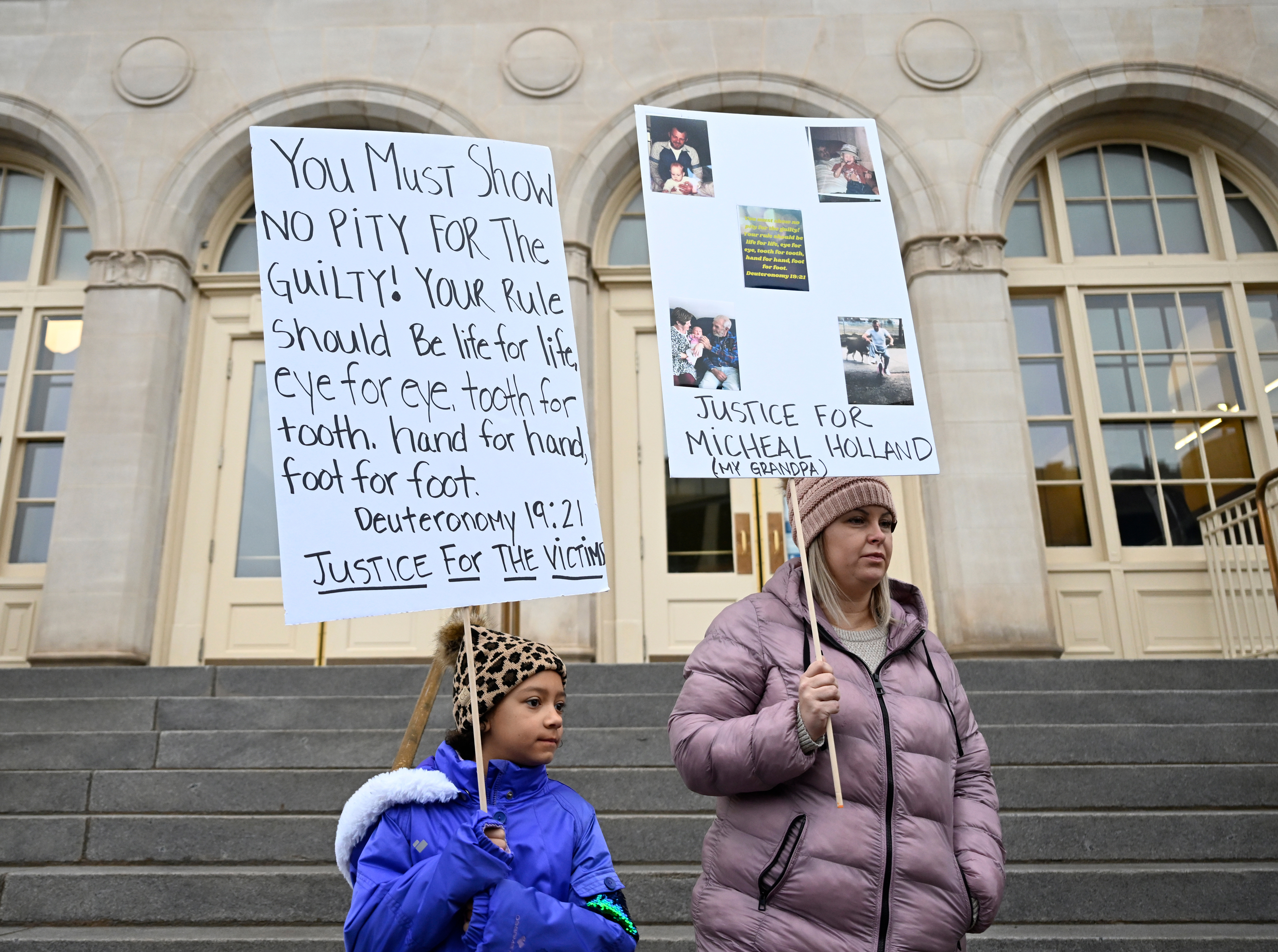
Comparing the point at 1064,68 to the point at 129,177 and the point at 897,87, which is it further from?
the point at 129,177

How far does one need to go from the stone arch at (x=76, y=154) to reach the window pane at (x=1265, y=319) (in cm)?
959

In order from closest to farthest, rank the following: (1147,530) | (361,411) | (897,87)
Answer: (361,411) → (1147,530) → (897,87)

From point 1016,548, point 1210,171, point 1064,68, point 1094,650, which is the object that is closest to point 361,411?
point 1016,548

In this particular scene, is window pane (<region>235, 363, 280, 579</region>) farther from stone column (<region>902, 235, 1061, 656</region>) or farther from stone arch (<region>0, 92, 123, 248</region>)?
stone column (<region>902, 235, 1061, 656</region>)

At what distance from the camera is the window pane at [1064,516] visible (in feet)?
26.8

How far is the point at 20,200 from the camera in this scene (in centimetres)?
905

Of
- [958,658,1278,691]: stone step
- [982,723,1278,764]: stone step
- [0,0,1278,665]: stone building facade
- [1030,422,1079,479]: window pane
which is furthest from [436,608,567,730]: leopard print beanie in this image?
[1030,422,1079,479]: window pane

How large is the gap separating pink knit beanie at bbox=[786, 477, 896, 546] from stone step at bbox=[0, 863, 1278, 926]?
2.08 meters

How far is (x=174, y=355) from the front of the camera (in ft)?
27.3

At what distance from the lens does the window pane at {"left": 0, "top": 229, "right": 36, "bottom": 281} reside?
891cm

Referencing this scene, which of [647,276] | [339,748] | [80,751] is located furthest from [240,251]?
[339,748]

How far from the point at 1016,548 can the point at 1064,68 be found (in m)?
4.26

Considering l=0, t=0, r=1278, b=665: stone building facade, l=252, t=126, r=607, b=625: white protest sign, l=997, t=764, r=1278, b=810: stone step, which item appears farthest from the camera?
l=0, t=0, r=1278, b=665: stone building facade

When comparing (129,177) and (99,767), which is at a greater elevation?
(129,177)
